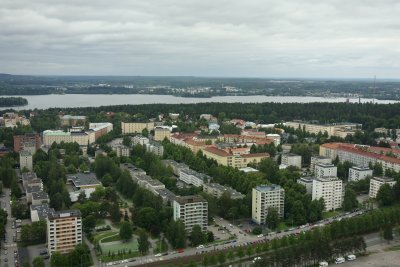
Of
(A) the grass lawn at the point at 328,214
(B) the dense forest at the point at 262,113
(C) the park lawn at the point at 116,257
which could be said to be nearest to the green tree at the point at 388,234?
(A) the grass lawn at the point at 328,214

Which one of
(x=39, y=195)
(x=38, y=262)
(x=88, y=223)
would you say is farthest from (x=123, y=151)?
(x=38, y=262)

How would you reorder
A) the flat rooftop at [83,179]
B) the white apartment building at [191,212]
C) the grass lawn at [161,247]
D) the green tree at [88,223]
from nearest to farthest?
the grass lawn at [161,247]
the white apartment building at [191,212]
the green tree at [88,223]
the flat rooftop at [83,179]

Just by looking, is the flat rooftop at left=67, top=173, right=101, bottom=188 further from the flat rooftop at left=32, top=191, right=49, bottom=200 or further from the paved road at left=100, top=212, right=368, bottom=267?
the paved road at left=100, top=212, right=368, bottom=267

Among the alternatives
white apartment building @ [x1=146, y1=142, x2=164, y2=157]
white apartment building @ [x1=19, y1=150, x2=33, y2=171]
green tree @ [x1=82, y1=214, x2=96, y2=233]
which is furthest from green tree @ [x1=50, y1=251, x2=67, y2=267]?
white apartment building @ [x1=146, y1=142, x2=164, y2=157]

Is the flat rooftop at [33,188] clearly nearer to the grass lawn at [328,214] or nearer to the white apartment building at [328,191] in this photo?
the white apartment building at [328,191]

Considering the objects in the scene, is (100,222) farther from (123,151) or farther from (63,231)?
(123,151)

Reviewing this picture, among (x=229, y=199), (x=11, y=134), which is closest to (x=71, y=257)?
(x=229, y=199)

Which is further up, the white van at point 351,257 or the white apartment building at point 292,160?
the white apartment building at point 292,160
